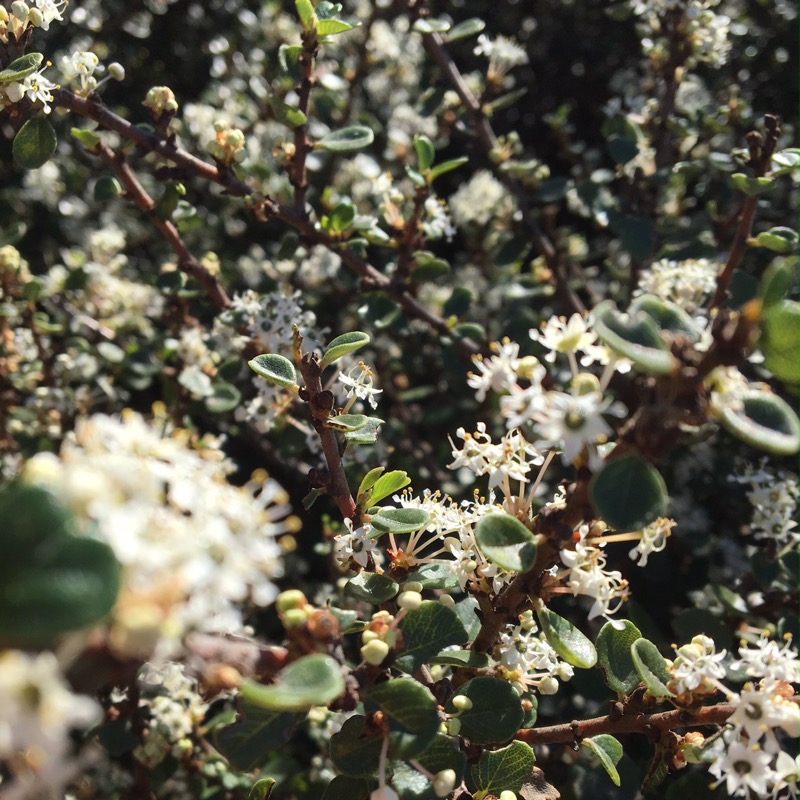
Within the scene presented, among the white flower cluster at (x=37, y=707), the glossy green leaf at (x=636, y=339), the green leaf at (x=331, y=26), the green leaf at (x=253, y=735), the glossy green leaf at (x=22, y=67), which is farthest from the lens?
the green leaf at (x=331, y=26)

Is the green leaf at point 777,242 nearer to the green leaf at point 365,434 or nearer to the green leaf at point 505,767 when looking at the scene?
the green leaf at point 365,434

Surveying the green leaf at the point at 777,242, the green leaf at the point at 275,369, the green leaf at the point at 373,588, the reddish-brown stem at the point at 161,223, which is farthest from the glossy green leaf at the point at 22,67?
the green leaf at the point at 777,242

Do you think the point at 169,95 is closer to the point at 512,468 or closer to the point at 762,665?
the point at 512,468

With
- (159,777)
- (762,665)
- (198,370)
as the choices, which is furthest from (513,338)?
(159,777)

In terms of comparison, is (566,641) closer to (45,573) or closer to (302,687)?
(302,687)

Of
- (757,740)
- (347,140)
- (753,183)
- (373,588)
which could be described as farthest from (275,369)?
(753,183)
